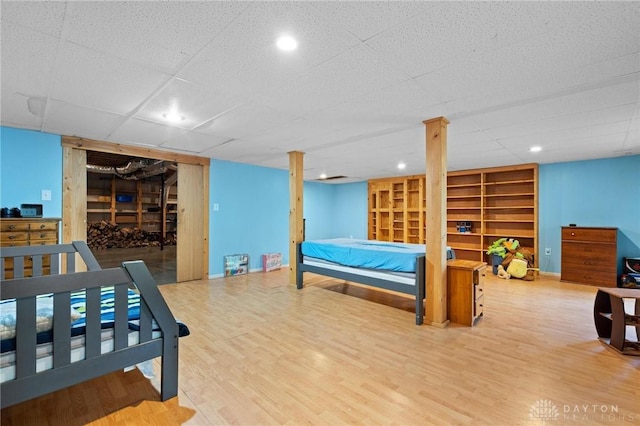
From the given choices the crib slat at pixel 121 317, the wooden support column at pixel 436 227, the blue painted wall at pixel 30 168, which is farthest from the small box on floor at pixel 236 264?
the crib slat at pixel 121 317

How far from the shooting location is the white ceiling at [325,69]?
1.54 metres

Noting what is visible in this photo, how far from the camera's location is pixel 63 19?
5.20ft

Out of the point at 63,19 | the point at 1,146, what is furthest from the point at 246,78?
the point at 1,146

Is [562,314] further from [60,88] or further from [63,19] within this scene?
[60,88]

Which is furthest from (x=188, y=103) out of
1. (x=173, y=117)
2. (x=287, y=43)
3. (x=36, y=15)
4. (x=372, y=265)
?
(x=372, y=265)

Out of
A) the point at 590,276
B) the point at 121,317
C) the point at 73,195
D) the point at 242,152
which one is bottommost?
the point at 590,276

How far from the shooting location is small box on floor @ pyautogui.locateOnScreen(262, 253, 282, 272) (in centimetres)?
610

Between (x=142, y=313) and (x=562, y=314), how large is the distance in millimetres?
4325

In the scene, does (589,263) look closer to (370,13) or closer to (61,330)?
(370,13)

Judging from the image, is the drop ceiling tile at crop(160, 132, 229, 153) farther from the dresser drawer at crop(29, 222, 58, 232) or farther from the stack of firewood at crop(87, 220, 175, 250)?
the stack of firewood at crop(87, 220, 175, 250)

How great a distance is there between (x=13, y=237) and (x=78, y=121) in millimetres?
1408

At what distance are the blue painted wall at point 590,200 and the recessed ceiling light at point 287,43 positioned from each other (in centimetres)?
599

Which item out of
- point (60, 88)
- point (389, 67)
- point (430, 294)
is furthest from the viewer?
point (430, 294)

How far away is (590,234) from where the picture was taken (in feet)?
16.1
